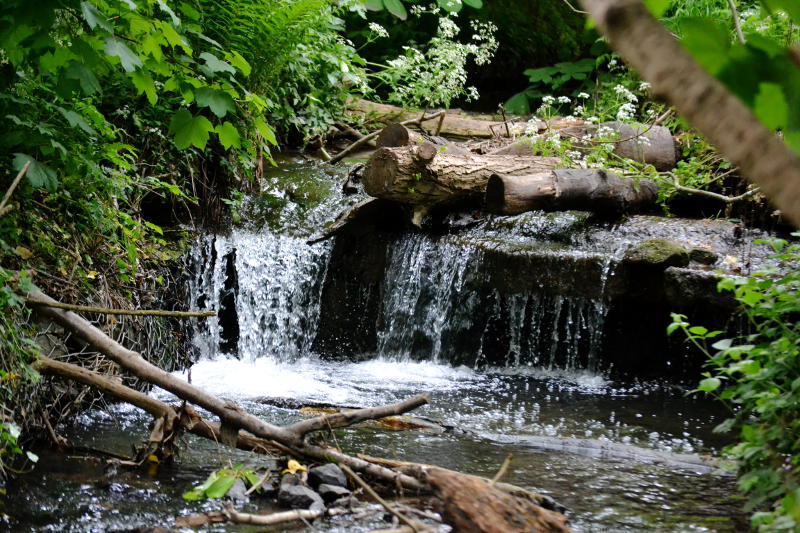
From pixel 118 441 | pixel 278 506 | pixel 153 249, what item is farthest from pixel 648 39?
pixel 153 249

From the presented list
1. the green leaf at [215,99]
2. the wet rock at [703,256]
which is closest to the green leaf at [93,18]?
the green leaf at [215,99]

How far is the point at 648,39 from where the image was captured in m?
0.76

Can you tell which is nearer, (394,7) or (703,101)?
(703,101)

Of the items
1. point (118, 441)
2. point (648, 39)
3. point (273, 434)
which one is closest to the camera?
point (648, 39)

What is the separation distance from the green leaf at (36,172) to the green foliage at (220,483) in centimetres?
147

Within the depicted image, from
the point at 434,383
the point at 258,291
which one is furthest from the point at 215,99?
the point at 258,291

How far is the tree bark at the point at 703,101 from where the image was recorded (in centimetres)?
66

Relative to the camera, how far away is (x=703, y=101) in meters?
0.72

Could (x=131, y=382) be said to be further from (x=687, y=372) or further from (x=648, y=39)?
(x=648, y=39)

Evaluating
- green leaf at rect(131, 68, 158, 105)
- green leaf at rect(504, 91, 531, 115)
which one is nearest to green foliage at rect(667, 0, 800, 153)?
green leaf at rect(131, 68, 158, 105)

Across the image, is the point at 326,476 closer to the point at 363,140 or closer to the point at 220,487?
the point at 220,487

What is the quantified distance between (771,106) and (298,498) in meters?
2.91

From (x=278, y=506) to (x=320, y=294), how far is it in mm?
4560

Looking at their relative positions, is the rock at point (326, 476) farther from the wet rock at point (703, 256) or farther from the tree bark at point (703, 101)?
the wet rock at point (703, 256)
